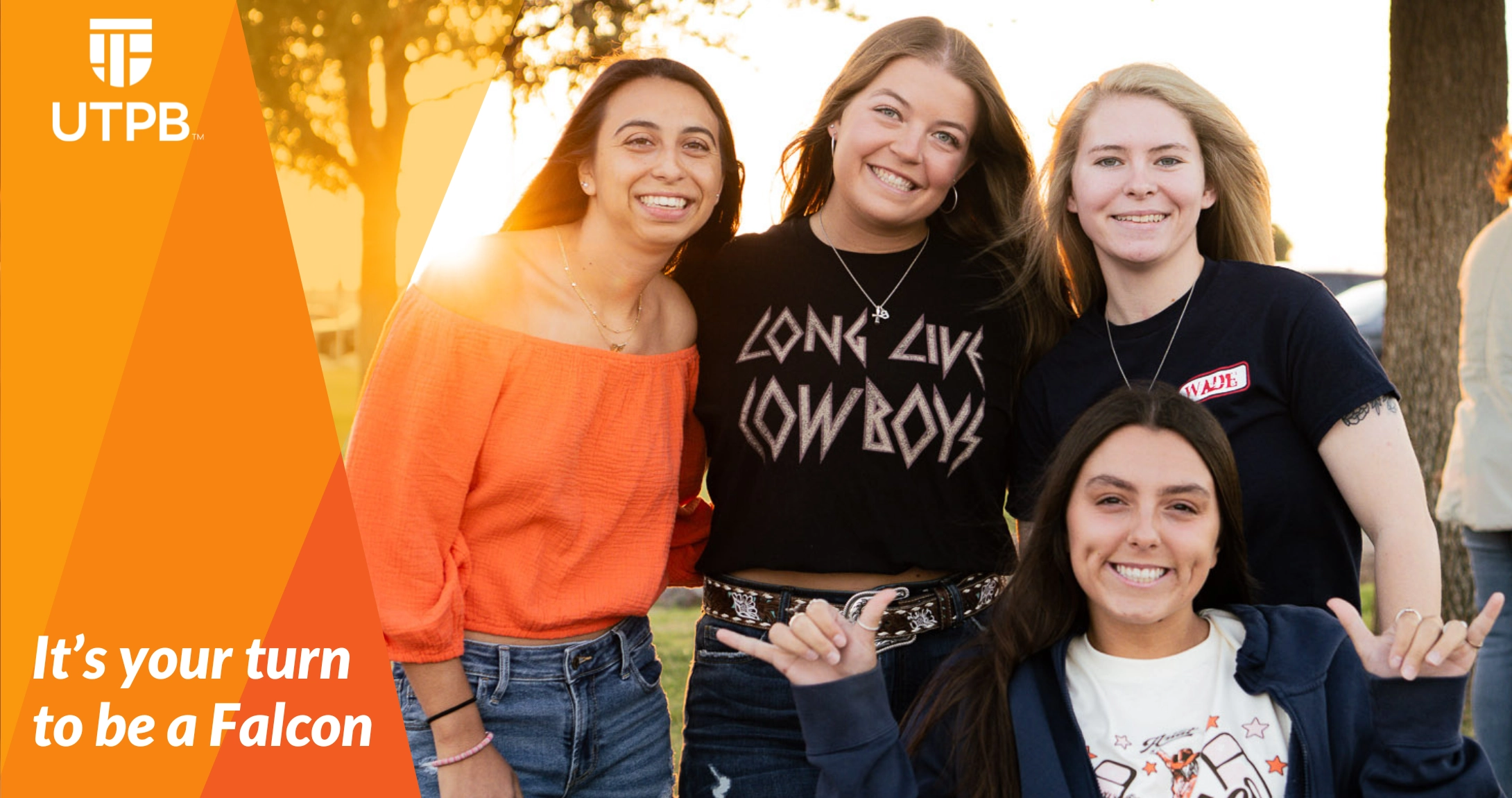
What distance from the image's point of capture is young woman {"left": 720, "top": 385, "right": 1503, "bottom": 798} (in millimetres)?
2207

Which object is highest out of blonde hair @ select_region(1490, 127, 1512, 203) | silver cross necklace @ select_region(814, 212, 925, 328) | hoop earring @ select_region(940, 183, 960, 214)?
blonde hair @ select_region(1490, 127, 1512, 203)

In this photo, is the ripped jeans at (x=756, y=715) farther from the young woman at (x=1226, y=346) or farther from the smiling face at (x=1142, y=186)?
the smiling face at (x=1142, y=186)

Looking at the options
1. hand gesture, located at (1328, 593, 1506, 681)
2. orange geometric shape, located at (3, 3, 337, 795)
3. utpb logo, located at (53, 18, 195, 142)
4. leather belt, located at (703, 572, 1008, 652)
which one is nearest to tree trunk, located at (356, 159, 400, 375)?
orange geometric shape, located at (3, 3, 337, 795)

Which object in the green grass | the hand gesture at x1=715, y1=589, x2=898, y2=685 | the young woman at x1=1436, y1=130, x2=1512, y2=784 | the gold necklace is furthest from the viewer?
the green grass

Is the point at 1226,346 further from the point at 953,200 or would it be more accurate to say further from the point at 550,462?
the point at 550,462

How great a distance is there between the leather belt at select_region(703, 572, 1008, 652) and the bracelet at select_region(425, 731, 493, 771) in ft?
1.90

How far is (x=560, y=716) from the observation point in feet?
8.53

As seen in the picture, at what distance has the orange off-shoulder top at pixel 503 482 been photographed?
2.45m

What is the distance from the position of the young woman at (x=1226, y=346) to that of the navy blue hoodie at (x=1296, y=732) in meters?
0.22

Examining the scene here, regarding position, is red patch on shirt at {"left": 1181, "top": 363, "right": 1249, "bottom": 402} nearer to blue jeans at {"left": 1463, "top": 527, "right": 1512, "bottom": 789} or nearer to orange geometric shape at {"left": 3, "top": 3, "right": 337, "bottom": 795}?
blue jeans at {"left": 1463, "top": 527, "right": 1512, "bottom": 789}

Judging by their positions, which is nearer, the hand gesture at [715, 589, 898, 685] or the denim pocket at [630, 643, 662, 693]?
the hand gesture at [715, 589, 898, 685]

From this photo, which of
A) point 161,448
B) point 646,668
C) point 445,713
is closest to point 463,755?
point 445,713

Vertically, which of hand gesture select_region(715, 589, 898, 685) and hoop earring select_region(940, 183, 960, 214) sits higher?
hoop earring select_region(940, 183, 960, 214)

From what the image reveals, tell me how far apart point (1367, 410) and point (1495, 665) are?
1841 mm
